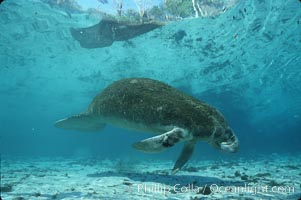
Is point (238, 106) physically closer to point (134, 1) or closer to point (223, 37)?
point (223, 37)

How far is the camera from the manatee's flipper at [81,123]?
404 inches

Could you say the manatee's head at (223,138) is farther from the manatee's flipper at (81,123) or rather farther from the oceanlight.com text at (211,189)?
the manatee's flipper at (81,123)

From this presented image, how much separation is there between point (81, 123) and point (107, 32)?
10.9 meters

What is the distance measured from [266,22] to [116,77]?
18.6 metres

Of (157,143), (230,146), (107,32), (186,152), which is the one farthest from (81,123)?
(107,32)

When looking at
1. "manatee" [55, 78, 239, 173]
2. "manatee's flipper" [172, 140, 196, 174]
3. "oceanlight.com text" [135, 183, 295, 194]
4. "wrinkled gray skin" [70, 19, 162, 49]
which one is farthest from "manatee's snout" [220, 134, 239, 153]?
"wrinkled gray skin" [70, 19, 162, 49]

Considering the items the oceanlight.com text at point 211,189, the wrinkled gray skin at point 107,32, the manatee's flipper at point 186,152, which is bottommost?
the oceanlight.com text at point 211,189

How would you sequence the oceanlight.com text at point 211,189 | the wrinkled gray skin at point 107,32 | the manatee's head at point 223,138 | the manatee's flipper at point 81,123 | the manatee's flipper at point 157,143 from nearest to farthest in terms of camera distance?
the manatee's flipper at point 157,143 → the manatee's head at point 223,138 → the oceanlight.com text at point 211,189 → the manatee's flipper at point 81,123 → the wrinkled gray skin at point 107,32

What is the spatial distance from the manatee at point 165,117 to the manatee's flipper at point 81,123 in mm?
1670


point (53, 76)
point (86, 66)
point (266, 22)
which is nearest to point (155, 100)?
point (266, 22)

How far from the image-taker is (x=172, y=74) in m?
29.8

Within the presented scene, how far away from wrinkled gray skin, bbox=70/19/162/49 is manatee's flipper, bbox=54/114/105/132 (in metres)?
9.62

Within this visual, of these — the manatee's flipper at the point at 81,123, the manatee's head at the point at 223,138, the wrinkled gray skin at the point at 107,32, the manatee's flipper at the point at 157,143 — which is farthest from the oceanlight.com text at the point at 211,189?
the wrinkled gray skin at the point at 107,32

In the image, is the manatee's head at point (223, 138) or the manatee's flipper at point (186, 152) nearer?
the manatee's head at point (223, 138)
